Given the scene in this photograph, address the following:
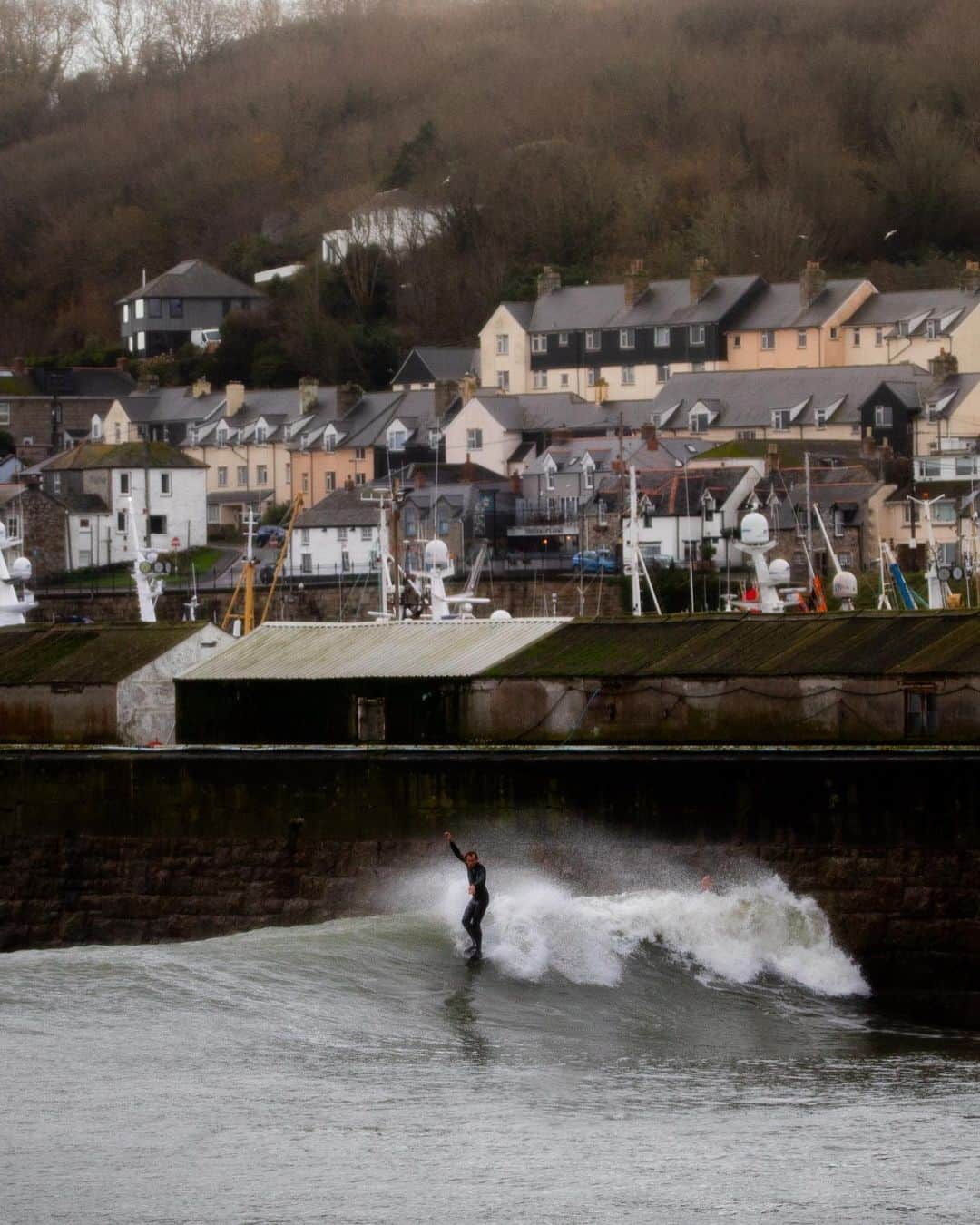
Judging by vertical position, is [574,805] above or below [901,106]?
below

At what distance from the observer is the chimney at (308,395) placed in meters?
128

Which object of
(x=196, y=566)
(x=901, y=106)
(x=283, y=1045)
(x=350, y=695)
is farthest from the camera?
(x=901, y=106)

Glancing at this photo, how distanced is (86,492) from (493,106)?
9715 cm

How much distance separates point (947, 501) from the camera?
91625 millimetres

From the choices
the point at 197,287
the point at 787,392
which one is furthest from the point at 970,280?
the point at 197,287

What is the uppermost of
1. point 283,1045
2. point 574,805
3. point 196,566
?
point 196,566

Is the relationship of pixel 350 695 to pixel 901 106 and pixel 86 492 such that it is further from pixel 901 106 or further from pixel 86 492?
pixel 901 106

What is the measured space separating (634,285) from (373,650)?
308ft

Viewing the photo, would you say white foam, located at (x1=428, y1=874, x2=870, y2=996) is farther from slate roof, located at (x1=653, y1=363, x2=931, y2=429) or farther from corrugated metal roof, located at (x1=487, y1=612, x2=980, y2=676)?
slate roof, located at (x1=653, y1=363, x2=931, y2=429)

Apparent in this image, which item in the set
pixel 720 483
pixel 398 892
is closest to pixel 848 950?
pixel 398 892

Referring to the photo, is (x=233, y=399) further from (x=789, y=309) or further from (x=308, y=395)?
(x=789, y=309)

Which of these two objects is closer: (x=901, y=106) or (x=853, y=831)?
(x=853, y=831)

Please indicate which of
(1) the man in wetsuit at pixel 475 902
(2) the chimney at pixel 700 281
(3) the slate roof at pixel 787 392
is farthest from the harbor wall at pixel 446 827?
(2) the chimney at pixel 700 281

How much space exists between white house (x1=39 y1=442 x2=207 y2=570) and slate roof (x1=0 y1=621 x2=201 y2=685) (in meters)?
66.2
